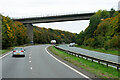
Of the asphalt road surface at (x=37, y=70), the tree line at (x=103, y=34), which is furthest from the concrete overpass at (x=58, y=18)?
the asphalt road surface at (x=37, y=70)

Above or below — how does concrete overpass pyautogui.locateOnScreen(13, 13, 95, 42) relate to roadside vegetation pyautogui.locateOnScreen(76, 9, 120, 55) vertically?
above

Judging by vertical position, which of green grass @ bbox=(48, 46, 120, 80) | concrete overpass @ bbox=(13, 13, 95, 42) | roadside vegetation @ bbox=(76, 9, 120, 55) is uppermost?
concrete overpass @ bbox=(13, 13, 95, 42)

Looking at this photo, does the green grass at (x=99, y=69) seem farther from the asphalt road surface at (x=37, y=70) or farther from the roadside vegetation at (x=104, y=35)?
the roadside vegetation at (x=104, y=35)

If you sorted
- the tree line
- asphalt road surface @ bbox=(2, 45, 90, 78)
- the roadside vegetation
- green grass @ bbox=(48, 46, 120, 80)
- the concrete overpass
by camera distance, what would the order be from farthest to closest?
the concrete overpass
the tree line
the roadside vegetation
green grass @ bbox=(48, 46, 120, 80)
asphalt road surface @ bbox=(2, 45, 90, 78)

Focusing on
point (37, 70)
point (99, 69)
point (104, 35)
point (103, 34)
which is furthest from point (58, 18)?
point (37, 70)

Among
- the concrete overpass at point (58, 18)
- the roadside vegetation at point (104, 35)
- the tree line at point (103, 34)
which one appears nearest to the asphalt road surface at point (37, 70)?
the roadside vegetation at point (104, 35)

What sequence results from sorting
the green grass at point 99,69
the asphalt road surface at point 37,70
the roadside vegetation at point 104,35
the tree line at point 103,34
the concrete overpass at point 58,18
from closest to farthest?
the asphalt road surface at point 37,70
the green grass at point 99,69
the roadside vegetation at point 104,35
the tree line at point 103,34
the concrete overpass at point 58,18

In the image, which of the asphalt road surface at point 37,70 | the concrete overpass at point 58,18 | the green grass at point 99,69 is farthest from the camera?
the concrete overpass at point 58,18

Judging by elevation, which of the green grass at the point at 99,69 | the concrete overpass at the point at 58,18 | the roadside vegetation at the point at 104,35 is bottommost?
the green grass at the point at 99,69

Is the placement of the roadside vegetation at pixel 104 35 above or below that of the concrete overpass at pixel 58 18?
below

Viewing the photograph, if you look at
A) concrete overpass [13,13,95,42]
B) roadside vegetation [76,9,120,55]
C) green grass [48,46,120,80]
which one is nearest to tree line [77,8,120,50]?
roadside vegetation [76,9,120,55]

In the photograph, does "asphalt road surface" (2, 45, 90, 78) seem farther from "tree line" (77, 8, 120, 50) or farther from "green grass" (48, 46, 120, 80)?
"tree line" (77, 8, 120, 50)

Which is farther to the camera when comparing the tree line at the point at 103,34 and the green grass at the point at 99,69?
the tree line at the point at 103,34

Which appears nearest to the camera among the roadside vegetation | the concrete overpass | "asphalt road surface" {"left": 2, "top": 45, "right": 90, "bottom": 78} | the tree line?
"asphalt road surface" {"left": 2, "top": 45, "right": 90, "bottom": 78}
